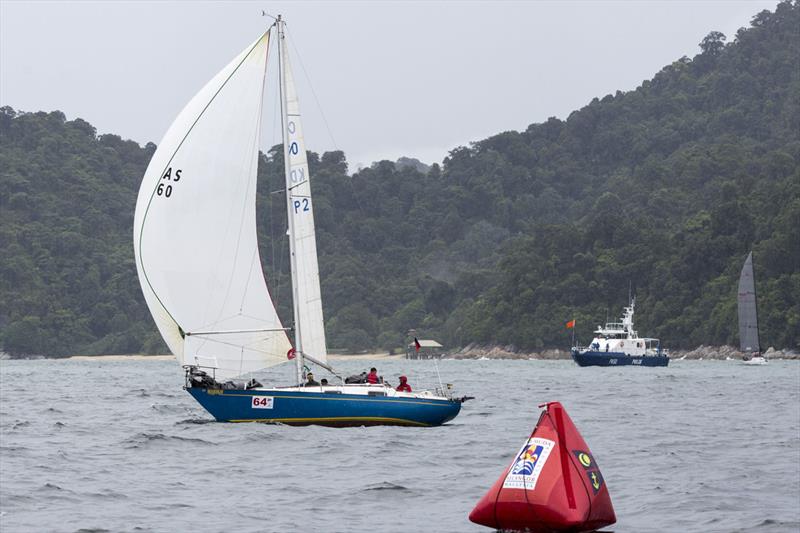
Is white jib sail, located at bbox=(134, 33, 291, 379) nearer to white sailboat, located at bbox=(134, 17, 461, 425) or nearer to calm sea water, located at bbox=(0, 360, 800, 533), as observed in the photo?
white sailboat, located at bbox=(134, 17, 461, 425)

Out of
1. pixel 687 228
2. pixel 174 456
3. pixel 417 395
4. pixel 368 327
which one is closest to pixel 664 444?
pixel 417 395

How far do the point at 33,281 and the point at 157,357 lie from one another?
1869 cm

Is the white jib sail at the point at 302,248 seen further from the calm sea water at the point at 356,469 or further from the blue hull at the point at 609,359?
the blue hull at the point at 609,359

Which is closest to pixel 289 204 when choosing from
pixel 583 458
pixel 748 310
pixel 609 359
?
pixel 583 458

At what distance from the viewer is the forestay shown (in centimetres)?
9962

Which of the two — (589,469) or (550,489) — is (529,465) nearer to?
(550,489)

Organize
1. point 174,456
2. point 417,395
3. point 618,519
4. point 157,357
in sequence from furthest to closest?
1. point 157,357
2. point 417,395
3. point 174,456
4. point 618,519

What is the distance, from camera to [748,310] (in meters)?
100

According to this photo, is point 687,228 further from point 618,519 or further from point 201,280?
point 618,519

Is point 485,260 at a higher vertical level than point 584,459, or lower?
higher

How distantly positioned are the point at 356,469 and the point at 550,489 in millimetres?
9123

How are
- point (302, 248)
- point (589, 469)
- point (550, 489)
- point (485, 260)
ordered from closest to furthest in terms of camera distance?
point (550, 489) → point (589, 469) → point (302, 248) → point (485, 260)

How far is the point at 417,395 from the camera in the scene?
1252 inches

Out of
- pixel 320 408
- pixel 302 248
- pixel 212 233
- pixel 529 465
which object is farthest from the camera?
pixel 302 248
